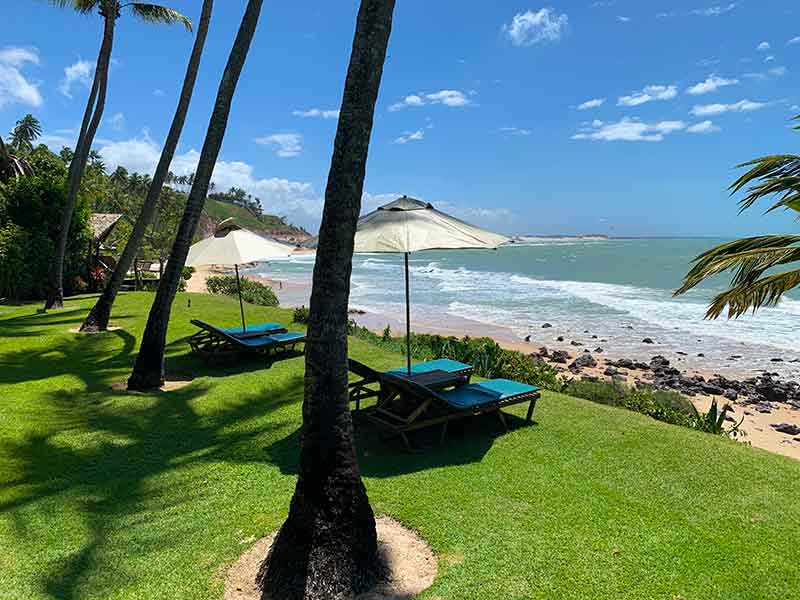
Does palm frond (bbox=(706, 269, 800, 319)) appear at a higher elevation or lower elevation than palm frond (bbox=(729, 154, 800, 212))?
lower

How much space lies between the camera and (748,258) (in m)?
5.54

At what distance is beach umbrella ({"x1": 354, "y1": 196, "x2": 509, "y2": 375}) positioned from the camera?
18.8ft

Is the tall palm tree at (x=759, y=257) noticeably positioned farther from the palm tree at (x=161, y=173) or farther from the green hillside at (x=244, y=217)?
the green hillside at (x=244, y=217)

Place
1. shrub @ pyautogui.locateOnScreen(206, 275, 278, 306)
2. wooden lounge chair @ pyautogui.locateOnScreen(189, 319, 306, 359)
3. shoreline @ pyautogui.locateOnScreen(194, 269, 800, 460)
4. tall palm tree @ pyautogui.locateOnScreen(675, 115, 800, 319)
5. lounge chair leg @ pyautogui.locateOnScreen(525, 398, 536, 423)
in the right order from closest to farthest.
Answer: tall palm tree @ pyautogui.locateOnScreen(675, 115, 800, 319)
lounge chair leg @ pyautogui.locateOnScreen(525, 398, 536, 423)
wooden lounge chair @ pyautogui.locateOnScreen(189, 319, 306, 359)
shoreline @ pyautogui.locateOnScreen(194, 269, 800, 460)
shrub @ pyautogui.locateOnScreen(206, 275, 278, 306)

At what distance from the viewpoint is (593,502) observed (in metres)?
4.66

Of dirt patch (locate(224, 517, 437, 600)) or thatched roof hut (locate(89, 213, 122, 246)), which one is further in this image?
thatched roof hut (locate(89, 213, 122, 246))

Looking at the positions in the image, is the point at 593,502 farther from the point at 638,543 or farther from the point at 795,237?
the point at 795,237

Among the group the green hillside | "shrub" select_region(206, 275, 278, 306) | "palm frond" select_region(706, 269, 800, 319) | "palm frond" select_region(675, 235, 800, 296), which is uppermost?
the green hillside

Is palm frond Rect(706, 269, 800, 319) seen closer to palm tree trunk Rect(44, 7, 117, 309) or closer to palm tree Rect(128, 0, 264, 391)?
palm tree Rect(128, 0, 264, 391)

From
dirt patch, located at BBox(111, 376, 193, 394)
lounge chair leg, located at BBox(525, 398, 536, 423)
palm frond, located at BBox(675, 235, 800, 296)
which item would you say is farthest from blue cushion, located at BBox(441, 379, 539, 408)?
dirt patch, located at BBox(111, 376, 193, 394)

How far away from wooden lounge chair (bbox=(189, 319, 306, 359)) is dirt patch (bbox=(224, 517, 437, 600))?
6.16 m

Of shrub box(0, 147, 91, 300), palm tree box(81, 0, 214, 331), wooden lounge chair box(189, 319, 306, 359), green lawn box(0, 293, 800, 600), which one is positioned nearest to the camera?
green lawn box(0, 293, 800, 600)

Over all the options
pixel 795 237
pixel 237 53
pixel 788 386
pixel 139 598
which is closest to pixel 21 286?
pixel 237 53

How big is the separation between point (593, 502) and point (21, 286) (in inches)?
827
